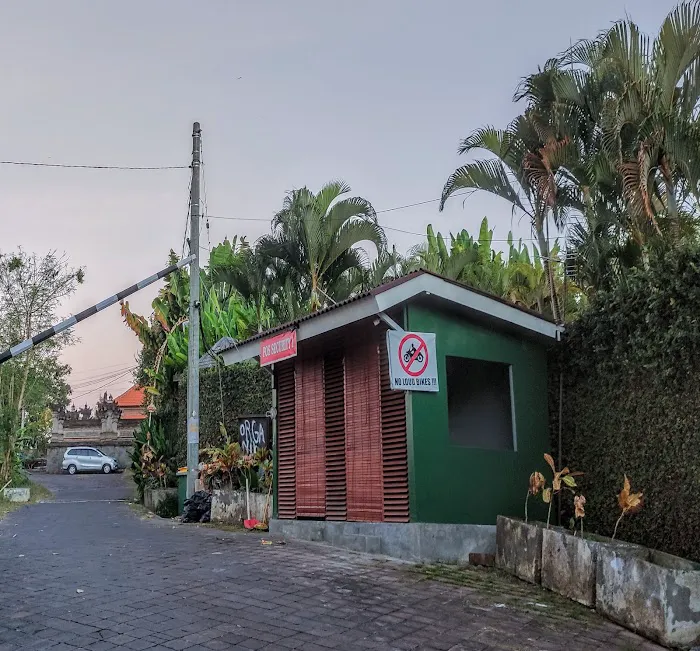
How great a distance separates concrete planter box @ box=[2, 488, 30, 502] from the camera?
66.4ft

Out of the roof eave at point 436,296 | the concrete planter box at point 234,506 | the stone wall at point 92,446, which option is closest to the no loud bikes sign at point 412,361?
the roof eave at point 436,296

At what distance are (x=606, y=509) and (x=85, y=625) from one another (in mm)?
6018

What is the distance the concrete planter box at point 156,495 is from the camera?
59.1ft

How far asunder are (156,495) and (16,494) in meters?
5.09

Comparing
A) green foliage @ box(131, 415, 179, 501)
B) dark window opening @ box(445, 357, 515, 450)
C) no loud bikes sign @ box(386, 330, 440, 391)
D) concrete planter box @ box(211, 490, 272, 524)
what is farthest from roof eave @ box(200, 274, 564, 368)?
green foliage @ box(131, 415, 179, 501)

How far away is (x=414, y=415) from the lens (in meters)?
8.83

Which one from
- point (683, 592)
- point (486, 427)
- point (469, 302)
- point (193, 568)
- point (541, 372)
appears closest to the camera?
point (683, 592)

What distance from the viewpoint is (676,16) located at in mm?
9695

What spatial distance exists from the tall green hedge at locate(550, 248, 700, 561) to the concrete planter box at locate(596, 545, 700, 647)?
1.37m

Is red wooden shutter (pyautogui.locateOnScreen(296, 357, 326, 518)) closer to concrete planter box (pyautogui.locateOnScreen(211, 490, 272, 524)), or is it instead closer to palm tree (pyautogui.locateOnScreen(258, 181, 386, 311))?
concrete planter box (pyautogui.locateOnScreen(211, 490, 272, 524))

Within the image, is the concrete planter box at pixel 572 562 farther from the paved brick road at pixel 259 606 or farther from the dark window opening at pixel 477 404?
the dark window opening at pixel 477 404

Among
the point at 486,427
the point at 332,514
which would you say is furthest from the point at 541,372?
the point at 332,514

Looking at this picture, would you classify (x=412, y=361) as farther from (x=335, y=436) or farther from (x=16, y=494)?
(x=16, y=494)

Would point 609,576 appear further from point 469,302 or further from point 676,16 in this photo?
point 676,16
